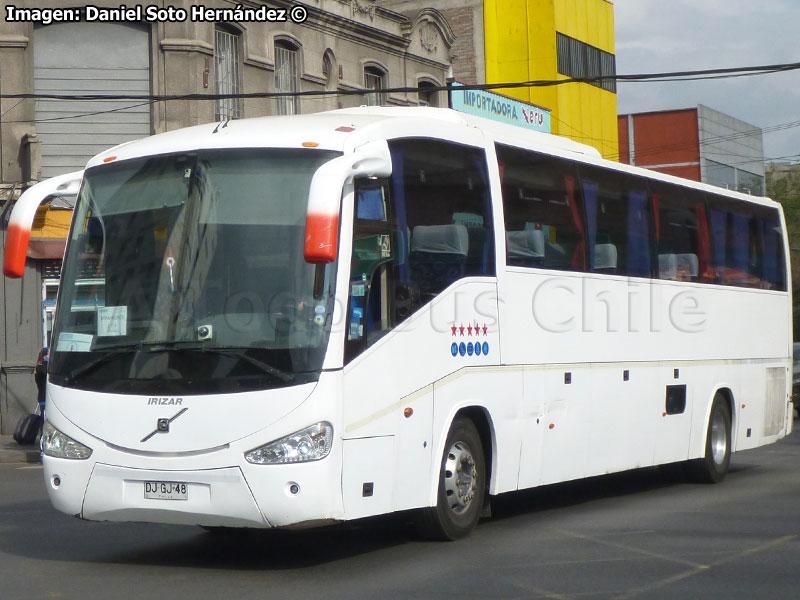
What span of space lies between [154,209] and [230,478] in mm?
2023

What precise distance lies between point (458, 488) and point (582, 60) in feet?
132

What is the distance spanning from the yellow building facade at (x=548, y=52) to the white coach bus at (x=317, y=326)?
34.5 meters

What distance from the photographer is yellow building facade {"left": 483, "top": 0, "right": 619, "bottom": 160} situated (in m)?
46.1

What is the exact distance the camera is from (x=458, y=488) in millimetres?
10016

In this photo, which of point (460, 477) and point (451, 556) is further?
point (460, 477)

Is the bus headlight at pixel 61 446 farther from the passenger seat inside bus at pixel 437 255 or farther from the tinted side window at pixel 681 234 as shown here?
the tinted side window at pixel 681 234

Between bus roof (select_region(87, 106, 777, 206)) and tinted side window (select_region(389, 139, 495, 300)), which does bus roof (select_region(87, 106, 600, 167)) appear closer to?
bus roof (select_region(87, 106, 777, 206))

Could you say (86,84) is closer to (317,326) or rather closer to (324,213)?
A: (317,326)

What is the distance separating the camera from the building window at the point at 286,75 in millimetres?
27609

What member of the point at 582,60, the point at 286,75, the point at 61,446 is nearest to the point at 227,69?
the point at 286,75

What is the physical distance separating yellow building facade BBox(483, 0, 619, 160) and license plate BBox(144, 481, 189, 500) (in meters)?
37.6

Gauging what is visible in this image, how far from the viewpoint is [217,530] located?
10742 mm

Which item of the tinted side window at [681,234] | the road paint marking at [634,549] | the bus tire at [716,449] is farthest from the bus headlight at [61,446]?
the bus tire at [716,449]

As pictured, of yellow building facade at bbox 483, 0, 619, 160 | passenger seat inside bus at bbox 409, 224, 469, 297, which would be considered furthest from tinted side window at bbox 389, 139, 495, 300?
yellow building facade at bbox 483, 0, 619, 160
